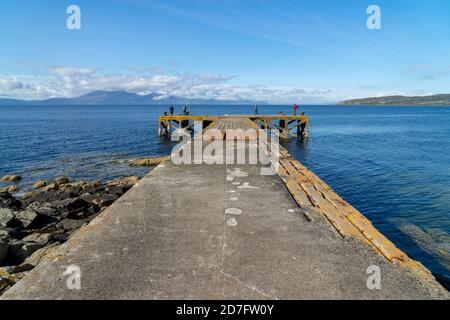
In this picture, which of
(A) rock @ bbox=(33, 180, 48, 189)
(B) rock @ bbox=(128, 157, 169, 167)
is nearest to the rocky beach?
(A) rock @ bbox=(33, 180, 48, 189)

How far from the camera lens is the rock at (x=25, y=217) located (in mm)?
9492

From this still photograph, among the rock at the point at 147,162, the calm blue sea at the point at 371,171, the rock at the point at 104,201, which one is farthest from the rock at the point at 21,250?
the rock at the point at 147,162

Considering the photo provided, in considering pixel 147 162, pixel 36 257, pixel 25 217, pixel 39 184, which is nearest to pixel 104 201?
pixel 25 217

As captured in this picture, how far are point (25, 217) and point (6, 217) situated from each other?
0.50 m

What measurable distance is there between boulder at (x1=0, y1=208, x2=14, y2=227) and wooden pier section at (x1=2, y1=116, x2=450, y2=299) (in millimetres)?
5035

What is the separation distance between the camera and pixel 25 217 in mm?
9734

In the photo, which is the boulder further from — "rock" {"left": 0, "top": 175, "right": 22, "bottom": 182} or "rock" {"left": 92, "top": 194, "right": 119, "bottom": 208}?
"rock" {"left": 0, "top": 175, "right": 22, "bottom": 182}

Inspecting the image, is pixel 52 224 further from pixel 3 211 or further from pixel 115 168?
pixel 115 168

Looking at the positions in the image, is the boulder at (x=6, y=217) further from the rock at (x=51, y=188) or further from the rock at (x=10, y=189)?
the rock at (x=10, y=189)

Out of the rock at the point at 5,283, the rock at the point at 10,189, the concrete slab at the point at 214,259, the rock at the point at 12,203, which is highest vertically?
the concrete slab at the point at 214,259

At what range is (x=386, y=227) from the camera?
10898 millimetres

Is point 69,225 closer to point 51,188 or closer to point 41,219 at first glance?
point 41,219

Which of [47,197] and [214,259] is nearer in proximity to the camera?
[214,259]

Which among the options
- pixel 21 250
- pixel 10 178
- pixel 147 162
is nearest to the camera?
pixel 21 250
